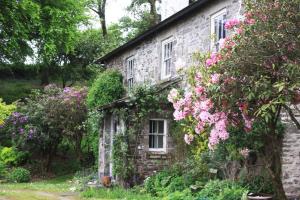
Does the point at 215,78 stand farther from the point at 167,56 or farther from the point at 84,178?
the point at 84,178

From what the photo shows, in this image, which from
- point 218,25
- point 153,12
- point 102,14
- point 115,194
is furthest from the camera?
point 102,14

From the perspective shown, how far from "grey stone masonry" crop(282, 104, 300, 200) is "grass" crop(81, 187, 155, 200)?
3863 mm

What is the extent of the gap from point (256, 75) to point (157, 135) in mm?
10378

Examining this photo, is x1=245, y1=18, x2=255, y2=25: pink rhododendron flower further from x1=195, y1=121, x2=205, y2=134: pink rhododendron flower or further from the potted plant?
the potted plant

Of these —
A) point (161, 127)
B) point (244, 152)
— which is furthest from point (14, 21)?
point (161, 127)

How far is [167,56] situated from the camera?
1870cm

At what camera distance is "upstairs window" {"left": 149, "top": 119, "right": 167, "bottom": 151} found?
16688mm

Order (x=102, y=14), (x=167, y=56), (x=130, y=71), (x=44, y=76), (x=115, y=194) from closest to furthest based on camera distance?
(x=115, y=194) → (x=167, y=56) → (x=130, y=71) → (x=44, y=76) → (x=102, y=14)

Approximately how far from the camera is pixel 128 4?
3575 cm

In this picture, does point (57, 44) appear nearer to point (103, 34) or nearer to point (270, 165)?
point (270, 165)

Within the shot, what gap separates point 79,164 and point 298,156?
14.2 meters

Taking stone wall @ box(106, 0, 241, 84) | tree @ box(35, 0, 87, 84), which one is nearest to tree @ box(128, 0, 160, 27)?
stone wall @ box(106, 0, 241, 84)

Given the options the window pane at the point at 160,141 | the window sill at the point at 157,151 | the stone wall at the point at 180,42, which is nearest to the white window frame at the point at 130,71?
the stone wall at the point at 180,42

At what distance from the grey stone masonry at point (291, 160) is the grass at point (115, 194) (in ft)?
12.7
